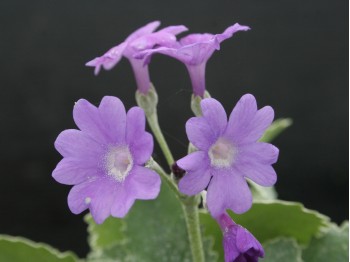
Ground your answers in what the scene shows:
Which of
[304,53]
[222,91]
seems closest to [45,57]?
[222,91]

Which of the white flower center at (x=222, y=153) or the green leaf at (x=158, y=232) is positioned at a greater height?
the white flower center at (x=222, y=153)

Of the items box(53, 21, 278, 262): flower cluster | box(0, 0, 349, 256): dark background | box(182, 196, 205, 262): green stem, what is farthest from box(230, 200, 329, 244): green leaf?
box(0, 0, 349, 256): dark background

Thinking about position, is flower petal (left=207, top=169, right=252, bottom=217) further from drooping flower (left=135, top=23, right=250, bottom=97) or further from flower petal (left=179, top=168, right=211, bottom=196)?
drooping flower (left=135, top=23, right=250, bottom=97)

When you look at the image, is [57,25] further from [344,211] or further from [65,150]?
[65,150]

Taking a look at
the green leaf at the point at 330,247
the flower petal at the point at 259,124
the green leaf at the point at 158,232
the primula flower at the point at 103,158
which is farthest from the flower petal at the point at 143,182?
the green leaf at the point at 330,247

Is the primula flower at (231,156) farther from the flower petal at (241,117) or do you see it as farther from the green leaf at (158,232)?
the green leaf at (158,232)

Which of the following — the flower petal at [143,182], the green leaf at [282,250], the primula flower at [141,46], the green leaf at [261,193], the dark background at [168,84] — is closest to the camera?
the flower petal at [143,182]

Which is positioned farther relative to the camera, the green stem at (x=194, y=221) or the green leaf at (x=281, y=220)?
the green leaf at (x=281, y=220)
